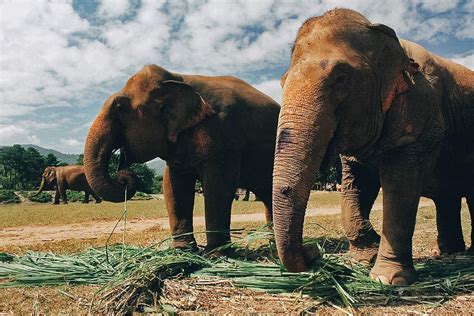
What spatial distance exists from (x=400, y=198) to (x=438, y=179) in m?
1.24

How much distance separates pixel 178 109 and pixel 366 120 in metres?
2.96

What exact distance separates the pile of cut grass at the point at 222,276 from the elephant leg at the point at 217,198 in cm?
95

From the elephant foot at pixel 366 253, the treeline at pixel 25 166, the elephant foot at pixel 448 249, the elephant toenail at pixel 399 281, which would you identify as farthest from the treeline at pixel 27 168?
the elephant toenail at pixel 399 281

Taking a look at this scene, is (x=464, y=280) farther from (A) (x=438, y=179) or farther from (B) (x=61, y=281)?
(B) (x=61, y=281)

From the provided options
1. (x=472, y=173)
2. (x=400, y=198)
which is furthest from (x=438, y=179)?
(x=400, y=198)

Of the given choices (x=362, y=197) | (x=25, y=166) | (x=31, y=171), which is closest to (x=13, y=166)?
(x=25, y=166)

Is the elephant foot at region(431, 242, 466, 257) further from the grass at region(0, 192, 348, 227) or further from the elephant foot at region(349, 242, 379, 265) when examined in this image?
the grass at region(0, 192, 348, 227)

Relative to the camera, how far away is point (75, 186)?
1198 inches

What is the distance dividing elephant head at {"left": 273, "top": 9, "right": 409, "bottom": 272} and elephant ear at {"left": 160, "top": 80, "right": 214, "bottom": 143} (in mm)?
2343

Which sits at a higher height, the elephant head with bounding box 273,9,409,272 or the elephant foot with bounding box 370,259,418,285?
the elephant head with bounding box 273,9,409,272

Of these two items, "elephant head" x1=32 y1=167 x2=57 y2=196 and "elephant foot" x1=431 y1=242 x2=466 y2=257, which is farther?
"elephant head" x1=32 y1=167 x2=57 y2=196

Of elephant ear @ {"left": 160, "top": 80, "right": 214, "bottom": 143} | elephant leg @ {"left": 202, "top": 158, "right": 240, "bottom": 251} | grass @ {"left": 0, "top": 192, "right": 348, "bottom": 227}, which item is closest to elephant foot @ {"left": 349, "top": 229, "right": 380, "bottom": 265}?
elephant leg @ {"left": 202, "top": 158, "right": 240, "bottom": 251}

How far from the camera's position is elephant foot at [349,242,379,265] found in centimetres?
534

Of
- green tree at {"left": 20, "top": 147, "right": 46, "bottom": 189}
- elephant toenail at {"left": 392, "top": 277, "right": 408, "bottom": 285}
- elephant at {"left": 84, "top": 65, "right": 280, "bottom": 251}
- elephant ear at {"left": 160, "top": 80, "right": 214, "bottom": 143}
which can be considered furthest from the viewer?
green tree at {"left": 20, "top": 147, "right": 46, "bottom": 189}
